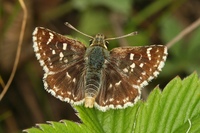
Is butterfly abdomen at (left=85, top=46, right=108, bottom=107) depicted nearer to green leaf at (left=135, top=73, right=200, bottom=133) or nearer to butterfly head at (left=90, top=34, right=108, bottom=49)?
butterfly head at (left=90, top=34, right=108, bottom=49)

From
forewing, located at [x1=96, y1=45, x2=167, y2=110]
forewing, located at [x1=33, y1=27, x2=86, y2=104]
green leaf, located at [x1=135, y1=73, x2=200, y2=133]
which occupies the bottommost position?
green leaf, located at [x1=135, y1=73, x2=200, y2=133]

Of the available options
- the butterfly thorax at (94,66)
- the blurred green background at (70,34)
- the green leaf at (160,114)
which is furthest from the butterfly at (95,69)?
the blurred green background at (70,34)

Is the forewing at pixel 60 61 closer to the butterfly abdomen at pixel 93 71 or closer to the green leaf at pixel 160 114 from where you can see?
the butterfly abdomen at pixel 93 71

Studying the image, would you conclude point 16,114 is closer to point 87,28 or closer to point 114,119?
point 87,28

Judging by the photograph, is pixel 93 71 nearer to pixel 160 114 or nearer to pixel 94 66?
pixel 94 66

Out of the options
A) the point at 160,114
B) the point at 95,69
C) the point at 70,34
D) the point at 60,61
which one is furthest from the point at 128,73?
the point at 70,34

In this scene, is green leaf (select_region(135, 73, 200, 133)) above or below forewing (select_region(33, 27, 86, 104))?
below

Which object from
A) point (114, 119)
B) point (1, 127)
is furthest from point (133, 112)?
point (1, 127)

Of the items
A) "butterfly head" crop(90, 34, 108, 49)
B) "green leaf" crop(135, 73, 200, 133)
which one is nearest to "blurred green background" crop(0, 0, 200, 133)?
"butterfly head" crop(90, 34, 108, 49)
